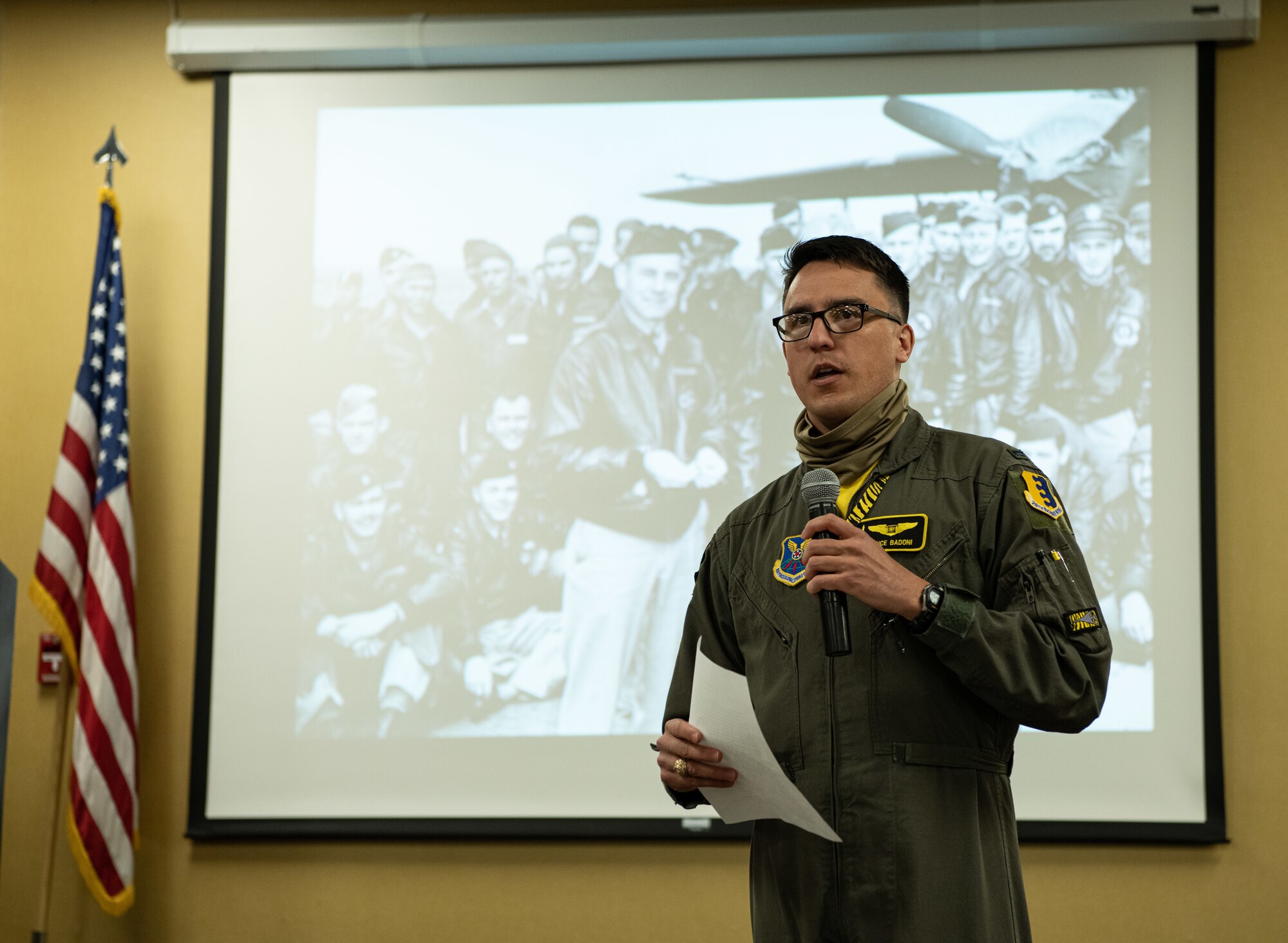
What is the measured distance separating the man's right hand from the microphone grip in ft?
0.72

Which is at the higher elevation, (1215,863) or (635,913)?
(1215,863)

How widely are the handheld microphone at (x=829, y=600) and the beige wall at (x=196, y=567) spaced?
2.21 metres

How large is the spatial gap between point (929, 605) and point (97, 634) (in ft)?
9.78

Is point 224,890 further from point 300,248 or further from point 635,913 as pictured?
point 300,248

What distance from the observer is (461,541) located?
3662mm

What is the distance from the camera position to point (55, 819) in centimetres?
352

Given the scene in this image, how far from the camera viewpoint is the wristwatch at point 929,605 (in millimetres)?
1401

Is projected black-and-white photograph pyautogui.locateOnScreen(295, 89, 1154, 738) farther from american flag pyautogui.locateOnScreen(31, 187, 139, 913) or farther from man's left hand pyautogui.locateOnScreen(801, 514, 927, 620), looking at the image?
man's left hand pyautogui.locateOnScreen(801, 514, 927, 620)

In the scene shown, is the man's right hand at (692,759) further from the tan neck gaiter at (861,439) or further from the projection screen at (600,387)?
the projection screen at (600,387)

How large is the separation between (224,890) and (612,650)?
1.49m

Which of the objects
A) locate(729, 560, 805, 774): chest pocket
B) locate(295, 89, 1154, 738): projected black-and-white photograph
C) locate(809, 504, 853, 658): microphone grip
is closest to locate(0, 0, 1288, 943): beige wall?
locate(295, 89, 1154, 738): projected black-and-white photograph

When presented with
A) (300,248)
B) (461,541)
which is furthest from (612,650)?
(300,248)

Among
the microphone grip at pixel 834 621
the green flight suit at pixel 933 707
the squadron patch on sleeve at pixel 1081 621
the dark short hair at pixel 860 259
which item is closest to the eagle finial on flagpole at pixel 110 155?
the dark short hair at pixel 860 259

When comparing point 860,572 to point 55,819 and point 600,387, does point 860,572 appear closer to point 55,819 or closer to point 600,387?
point 600,387
